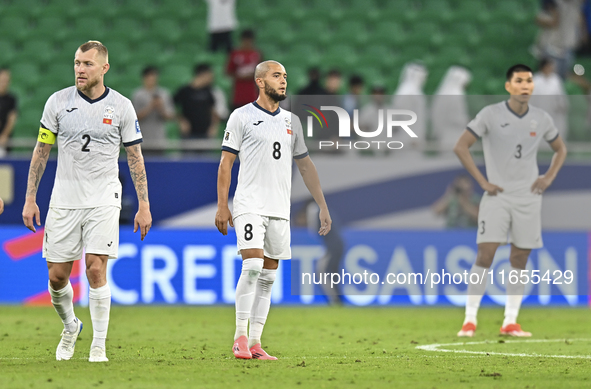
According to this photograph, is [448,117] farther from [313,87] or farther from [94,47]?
[94,47]

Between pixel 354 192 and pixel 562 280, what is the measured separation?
2972 mm

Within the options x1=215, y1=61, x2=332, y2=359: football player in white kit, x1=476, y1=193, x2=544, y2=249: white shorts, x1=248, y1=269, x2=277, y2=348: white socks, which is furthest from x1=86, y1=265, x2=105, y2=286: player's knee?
x1=476, y1=193, x2=544, y2=249: white shorts

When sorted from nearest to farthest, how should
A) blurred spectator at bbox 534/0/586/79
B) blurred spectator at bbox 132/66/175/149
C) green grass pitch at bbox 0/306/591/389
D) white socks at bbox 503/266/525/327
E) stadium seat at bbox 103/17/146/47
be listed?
1. green grass pitch at bbox 0/306/591/389
2. white socks at bbox 503/266/525/327
3. blurred spectator at bbox 132/66/175/149
4. blurred spectator at bbox 534/0/586/79
5. stadium seat at bbox 103/17/146/47

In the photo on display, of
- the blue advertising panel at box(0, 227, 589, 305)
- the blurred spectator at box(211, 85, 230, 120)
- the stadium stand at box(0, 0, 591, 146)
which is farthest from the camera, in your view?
the stadium stand at box(0, 0, 591, 146)

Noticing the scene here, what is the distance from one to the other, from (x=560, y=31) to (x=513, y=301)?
7450 mm

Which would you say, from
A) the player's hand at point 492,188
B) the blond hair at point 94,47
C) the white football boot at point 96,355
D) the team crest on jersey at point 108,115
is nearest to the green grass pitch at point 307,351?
the white football boot at point 96,355

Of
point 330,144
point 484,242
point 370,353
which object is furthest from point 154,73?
point 370,353

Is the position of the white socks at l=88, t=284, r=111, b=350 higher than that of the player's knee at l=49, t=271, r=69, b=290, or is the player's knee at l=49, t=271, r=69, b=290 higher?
the player's knee at l=49, t=271, r=69, b=290

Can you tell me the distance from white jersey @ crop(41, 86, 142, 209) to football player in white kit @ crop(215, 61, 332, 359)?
79 cm

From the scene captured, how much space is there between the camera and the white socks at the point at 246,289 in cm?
671

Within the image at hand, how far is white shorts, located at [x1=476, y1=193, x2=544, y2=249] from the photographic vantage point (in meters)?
9.01

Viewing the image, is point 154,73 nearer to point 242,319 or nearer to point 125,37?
point 125,37

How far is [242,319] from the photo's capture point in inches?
268

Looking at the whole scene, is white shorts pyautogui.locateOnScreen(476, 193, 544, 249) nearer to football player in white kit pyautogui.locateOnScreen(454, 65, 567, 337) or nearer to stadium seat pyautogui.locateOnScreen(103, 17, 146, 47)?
football player in white kit pyautogui.locateOnScreen(454, 65, 567, 337)
